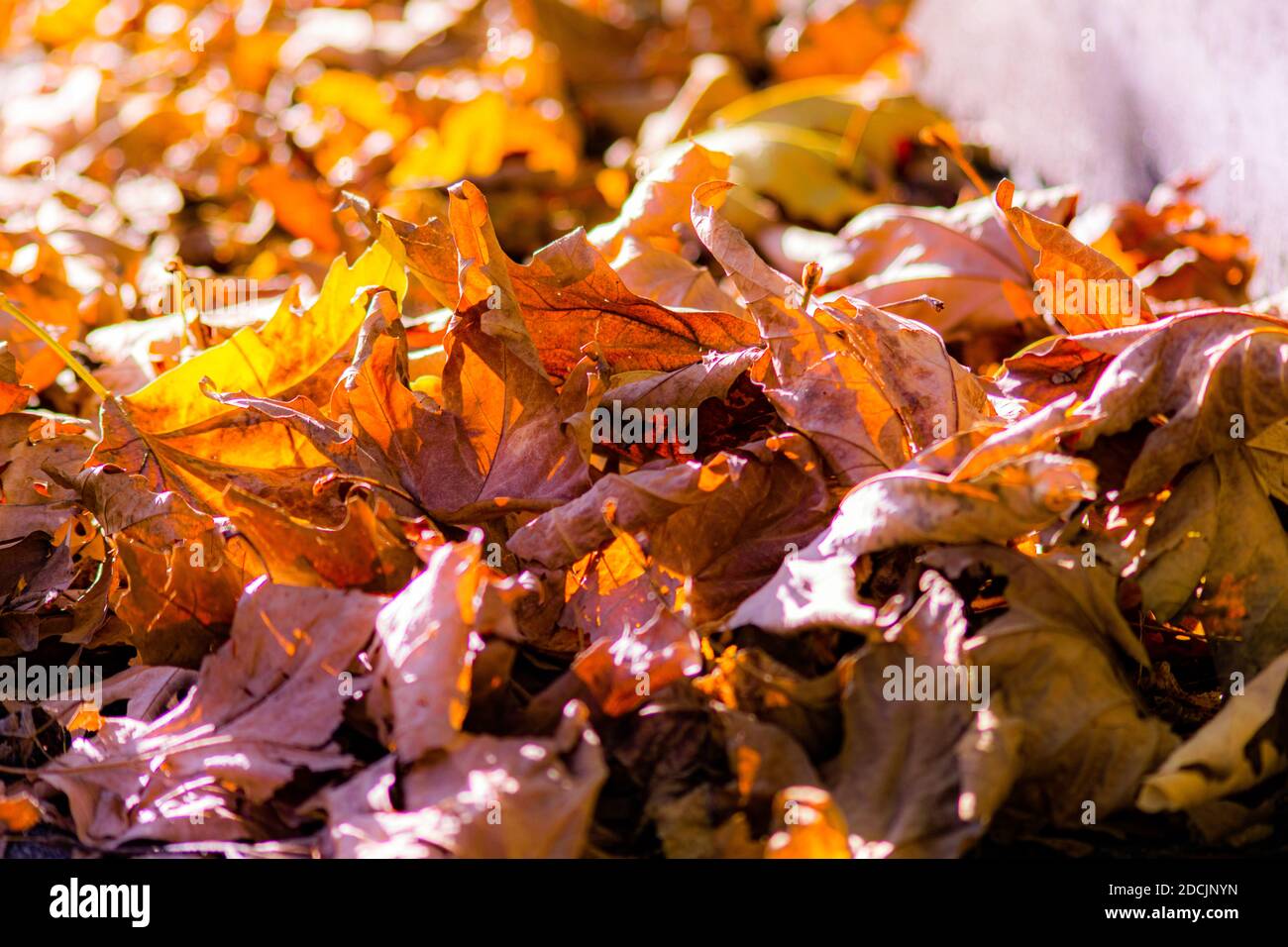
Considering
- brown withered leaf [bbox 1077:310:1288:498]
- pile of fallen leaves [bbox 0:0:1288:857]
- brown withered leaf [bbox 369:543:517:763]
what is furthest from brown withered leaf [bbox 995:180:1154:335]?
brown withered leaf [bbox 369:543:517:763]

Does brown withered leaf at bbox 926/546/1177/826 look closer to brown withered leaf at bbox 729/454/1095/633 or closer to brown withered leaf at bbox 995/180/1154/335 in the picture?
brown withered leaf at bbox 729/454/1095/633

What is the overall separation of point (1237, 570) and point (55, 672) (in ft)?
3.24

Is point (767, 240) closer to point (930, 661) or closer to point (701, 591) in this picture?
point (701, 591)

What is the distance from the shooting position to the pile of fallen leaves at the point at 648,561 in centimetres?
81

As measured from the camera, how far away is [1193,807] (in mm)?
825

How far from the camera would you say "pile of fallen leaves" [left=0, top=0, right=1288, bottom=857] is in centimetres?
81

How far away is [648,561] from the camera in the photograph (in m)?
0.94

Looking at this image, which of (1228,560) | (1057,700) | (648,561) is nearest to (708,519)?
(648,561)

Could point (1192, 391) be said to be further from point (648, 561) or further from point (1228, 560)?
point (648, 561)

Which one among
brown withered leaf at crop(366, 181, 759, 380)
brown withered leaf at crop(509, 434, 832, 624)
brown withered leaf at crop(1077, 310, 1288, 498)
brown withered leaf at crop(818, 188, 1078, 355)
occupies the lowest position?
brown withered leaf at crop(509, 434, 832, 624)

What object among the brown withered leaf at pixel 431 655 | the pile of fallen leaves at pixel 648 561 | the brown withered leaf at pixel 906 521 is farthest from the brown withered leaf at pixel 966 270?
the brown withered leaf at pixel 431 655

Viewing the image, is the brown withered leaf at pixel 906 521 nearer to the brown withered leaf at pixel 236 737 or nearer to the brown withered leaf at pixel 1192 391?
the brown withered leaf at pixel 1192 391

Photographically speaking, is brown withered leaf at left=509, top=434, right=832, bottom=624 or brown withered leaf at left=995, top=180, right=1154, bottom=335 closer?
brown withered leaf at left=509, top=434, right=832, bottom=624
